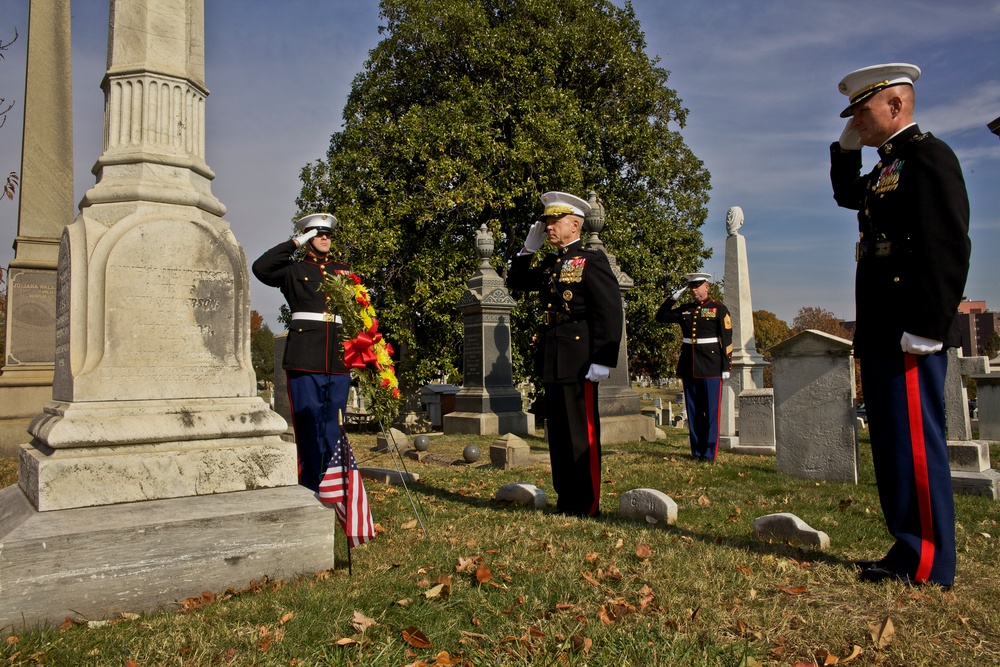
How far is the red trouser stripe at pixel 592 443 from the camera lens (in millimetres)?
5133

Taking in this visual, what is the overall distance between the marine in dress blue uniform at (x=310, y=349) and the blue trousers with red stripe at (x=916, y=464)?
12.8 feet

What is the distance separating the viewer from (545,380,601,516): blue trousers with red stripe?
5.14 m

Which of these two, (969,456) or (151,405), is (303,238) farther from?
(969,456)

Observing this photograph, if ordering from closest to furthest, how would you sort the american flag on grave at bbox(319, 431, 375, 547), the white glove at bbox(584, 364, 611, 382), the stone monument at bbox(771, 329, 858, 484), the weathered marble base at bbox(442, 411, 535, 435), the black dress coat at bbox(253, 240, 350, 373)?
the american flag on grave at bbox(319, 431, 375, 547)
the white glove at bbox(584, 364, 611, 382)
the black dress coat at bbox(253, 240, 350, 373)
the stone monument at bbox(771, 329, 858, 484)
the weathered marble base at bbox(442, 411, 535, 435)

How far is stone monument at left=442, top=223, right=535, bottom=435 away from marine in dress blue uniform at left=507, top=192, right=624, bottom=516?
809 cm

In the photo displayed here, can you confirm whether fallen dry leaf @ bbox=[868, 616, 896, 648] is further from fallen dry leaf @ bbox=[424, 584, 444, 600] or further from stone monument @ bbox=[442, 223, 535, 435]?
stone monument @ bbox=[442, 223, 535, 435]

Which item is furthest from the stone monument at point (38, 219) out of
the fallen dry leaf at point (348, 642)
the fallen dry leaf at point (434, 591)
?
the fallen dry leaf at point (348, 642)

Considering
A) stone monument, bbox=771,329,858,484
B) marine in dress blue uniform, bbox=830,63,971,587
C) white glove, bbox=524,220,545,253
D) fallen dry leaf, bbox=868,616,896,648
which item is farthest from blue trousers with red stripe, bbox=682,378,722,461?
fallen dry leaf, bbox=868,616,896,648

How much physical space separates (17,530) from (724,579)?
3.29 m

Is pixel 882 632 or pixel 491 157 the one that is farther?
pixel 491 157

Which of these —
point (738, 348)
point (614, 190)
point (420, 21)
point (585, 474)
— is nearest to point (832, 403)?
point (585, 474)

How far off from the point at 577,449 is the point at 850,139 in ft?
8.79

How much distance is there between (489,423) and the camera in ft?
43.6

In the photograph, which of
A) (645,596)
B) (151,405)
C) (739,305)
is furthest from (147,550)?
(739,305)
